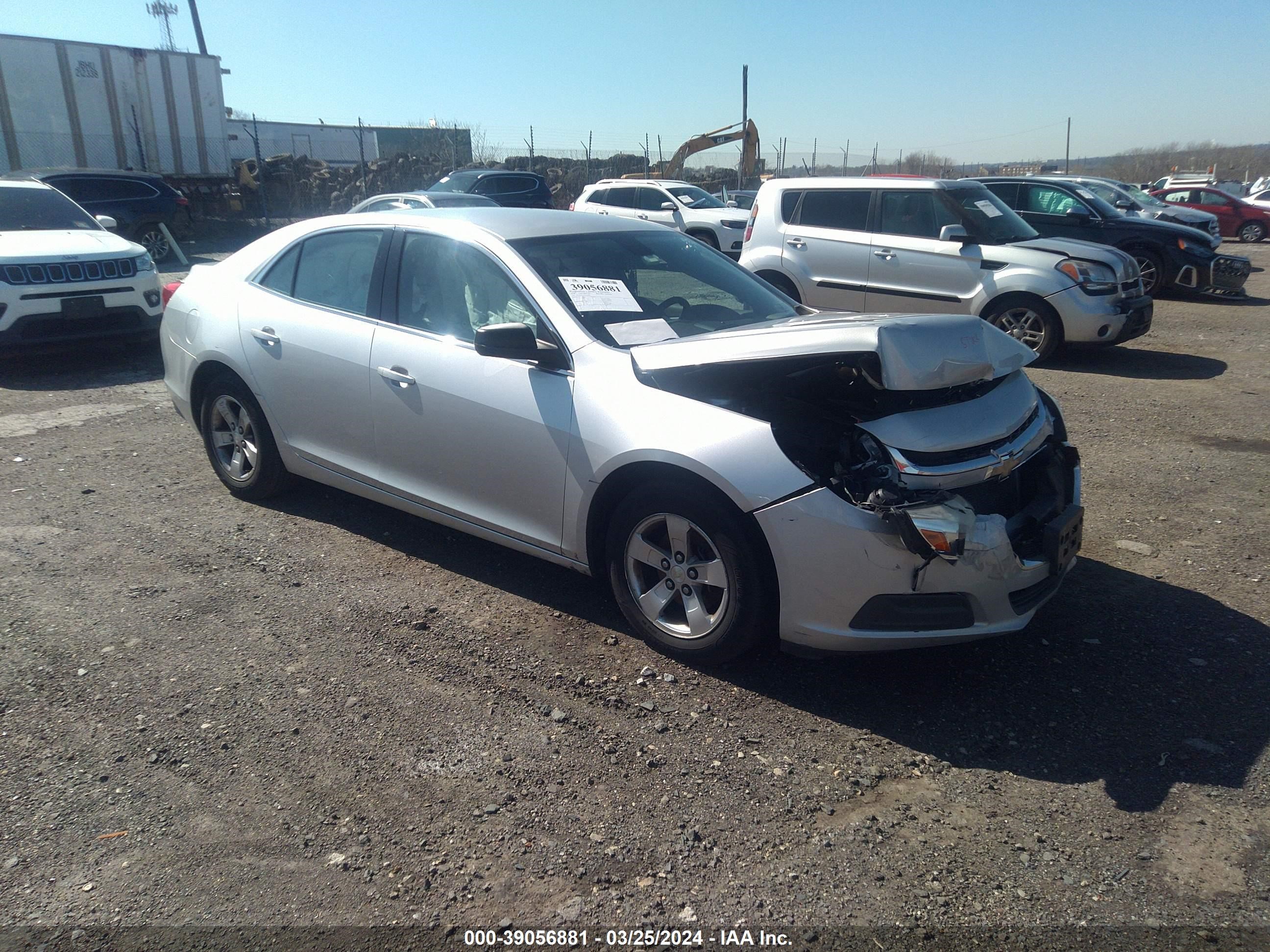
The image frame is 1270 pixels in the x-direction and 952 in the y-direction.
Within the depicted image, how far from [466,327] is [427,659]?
1460 mm

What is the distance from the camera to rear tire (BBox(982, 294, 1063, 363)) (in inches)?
342

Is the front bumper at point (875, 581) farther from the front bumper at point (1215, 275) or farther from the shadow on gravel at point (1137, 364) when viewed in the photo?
the front bumper at point (1215, 275)

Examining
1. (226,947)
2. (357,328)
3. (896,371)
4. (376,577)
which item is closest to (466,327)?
(357,328)

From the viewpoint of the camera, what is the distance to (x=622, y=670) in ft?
11.4

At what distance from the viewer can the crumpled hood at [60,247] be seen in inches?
316

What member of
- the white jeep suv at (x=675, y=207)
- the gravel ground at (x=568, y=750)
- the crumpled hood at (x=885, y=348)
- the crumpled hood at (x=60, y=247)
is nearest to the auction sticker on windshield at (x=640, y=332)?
the crumpled hood at (x=885, y=348)

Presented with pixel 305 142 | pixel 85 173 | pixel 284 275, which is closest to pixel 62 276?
pixel 284 275

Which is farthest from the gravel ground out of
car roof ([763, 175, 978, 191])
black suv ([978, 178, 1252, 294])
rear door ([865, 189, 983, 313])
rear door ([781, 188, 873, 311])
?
black suv ([978, 178, 1252, 294])

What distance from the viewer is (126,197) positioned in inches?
647

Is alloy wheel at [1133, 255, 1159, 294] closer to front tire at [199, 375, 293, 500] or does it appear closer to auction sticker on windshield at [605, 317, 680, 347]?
auction sticker on windshield at [605, 317, 680, 347]

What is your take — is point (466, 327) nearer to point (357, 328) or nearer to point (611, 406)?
point (357, 328)

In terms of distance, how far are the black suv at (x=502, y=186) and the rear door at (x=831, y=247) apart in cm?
1083

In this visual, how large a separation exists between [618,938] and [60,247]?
8.78 meters

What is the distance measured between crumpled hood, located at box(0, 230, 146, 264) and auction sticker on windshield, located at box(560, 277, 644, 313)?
6612 mm
